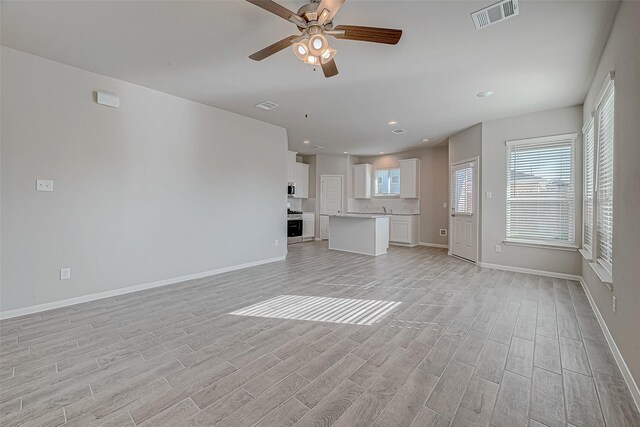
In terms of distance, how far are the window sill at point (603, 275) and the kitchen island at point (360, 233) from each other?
11.9ft

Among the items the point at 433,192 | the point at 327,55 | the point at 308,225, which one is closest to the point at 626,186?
the point at 327,55

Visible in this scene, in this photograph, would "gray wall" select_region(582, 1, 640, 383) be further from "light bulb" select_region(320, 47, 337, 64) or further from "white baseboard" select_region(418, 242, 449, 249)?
"white baseboard" select_region(418, 242, 449, 249)

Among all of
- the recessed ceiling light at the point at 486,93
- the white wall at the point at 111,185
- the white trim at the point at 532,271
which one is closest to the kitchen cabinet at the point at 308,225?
the white wall at the point at 111,185

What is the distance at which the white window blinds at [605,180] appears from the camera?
2.62m

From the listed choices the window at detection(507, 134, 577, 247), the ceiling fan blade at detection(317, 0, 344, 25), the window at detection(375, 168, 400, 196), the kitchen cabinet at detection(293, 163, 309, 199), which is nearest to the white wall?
the ceiling fan blade at detection(317, 0, 344, 25)

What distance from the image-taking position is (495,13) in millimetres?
2250

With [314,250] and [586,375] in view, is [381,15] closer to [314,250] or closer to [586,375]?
[586,375]

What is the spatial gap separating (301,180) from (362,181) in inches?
79.1

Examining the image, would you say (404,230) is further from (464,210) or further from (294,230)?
(294,230)

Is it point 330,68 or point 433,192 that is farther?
point 433,192

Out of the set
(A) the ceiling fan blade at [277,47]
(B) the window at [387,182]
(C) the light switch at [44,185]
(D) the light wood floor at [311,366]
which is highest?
(A) the ceiling fan blade at [277,47]

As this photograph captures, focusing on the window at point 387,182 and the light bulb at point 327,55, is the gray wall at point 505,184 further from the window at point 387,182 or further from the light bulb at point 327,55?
the light bulb at point 327,55

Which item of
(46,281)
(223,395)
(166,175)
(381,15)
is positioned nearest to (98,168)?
(166,175)

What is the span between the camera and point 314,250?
23.1ft
